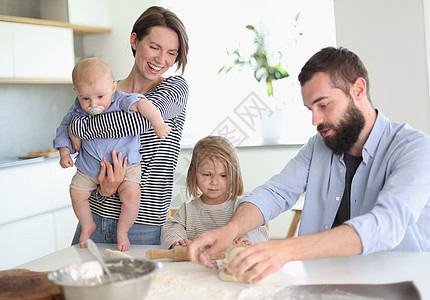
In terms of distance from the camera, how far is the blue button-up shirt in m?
1.43

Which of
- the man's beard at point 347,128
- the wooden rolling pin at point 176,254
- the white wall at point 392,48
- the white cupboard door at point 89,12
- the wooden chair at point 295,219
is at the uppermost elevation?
the white cupboard door at point 89,12

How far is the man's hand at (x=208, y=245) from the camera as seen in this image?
1.45 metres

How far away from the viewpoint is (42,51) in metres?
4.28

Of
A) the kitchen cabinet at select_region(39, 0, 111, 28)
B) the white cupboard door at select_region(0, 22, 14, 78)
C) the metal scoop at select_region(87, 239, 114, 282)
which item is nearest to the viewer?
the metal scoop at select_region(87, 239, 114, 282)

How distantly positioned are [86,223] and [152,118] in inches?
18.0

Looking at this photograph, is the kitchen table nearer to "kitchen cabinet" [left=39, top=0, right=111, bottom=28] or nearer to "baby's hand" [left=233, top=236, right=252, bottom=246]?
"baby's hand" [left=233, top=236, right=252, bottom=246]

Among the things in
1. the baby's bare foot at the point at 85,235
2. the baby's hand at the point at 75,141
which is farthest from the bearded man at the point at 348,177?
the baby's hand at the point at 75,141

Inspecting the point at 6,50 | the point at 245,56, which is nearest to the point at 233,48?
the point at 245,56

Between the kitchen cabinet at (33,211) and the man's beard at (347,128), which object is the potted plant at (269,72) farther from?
the man's beard at (347,128)

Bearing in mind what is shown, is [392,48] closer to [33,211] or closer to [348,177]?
[348,177]

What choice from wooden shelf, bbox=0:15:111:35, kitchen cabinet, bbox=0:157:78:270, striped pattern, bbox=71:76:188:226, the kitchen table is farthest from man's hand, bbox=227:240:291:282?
wooden shelf, bbox=0:15:111:35

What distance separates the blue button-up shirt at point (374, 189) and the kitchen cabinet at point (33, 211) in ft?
8.21

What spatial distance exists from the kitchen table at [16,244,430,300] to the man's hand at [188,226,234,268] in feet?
0.15

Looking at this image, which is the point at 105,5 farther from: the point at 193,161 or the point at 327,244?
the point at 327,244
